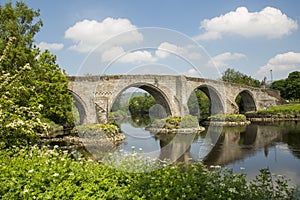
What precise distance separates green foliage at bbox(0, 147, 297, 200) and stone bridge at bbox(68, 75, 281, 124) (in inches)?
531

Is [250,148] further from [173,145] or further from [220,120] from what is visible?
[220,120]

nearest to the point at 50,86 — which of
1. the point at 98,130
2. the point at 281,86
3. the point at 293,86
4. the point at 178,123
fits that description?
the point at 98,130

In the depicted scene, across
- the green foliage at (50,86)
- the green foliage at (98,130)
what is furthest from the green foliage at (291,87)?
the green foliage at (50,86)

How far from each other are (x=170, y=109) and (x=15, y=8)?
1462 cm

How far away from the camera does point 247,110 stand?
38.3 meters

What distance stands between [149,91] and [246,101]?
20.1m

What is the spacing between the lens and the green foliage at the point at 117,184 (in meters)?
3.25

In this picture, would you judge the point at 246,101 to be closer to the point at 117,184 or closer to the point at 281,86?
the point at 281,86

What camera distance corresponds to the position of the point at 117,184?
12.3ft

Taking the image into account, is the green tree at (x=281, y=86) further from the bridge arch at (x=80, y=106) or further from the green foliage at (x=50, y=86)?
the green foliage at (x=50, y=86)

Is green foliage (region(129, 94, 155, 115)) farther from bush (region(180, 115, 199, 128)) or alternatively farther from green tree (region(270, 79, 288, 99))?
green tree (region(270, 79, 288, 99))

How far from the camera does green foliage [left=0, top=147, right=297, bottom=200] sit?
3250 mm

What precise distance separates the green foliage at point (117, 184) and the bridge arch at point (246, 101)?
33186 mm

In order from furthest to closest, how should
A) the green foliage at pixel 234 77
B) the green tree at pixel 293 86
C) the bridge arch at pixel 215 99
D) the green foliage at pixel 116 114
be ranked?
the green foliage at pixel 234 77 < the green tree at pixel 293 86 < the bridge arch at pixel 215 99 < the green foliage at pixel 116 114
